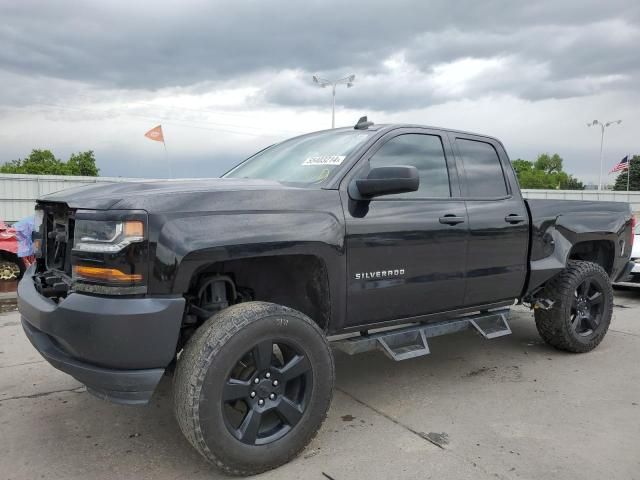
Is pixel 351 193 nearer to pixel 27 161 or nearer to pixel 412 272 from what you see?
pixel 412 272

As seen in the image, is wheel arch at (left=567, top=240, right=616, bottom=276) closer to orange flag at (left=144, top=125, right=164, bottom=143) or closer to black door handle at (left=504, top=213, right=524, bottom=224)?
black door handle at (left=504, top=213, right=524, bottom=224)

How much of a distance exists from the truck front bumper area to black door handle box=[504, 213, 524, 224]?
2.72 metres

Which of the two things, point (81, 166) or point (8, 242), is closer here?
point (8, 242)

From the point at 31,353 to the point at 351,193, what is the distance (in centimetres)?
351

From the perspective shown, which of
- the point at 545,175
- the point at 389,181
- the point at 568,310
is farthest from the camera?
the point at 545,175

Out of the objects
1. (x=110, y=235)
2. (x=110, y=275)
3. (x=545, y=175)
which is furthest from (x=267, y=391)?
(x=545, y=175)

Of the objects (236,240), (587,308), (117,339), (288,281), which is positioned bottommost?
(587,308)

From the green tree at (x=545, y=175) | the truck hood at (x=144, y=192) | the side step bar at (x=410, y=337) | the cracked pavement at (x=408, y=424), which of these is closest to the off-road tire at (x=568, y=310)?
the cracked pavement at (x=408, y=424)

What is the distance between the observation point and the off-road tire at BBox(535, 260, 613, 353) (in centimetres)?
479

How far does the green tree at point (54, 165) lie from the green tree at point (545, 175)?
2419 inches

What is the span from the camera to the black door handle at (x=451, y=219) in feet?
12.3

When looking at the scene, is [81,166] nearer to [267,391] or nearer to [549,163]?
[267,391]

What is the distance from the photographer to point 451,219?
379cm

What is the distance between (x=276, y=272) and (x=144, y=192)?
99 cm
